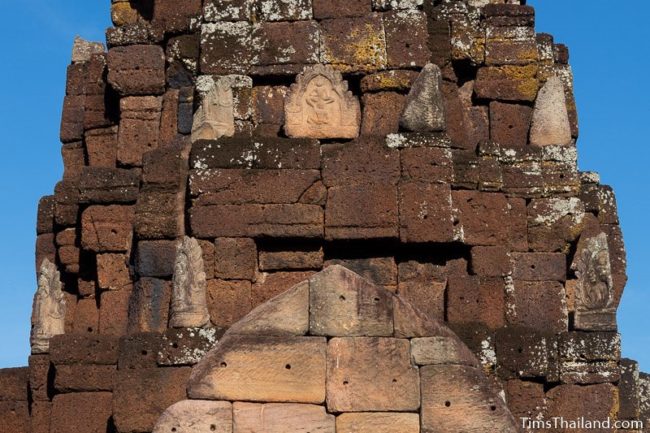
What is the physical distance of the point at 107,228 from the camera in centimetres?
2189

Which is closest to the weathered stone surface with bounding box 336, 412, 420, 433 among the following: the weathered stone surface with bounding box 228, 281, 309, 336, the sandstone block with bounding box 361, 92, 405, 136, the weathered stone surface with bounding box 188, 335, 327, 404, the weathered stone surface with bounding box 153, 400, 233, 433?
the weathered stone surface with bounding box 188, 335, 327, 404

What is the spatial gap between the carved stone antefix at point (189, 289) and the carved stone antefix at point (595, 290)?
448 centimetres

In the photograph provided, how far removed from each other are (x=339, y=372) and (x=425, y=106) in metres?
5.84

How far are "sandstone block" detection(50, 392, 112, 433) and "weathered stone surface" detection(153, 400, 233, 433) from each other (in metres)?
5.37

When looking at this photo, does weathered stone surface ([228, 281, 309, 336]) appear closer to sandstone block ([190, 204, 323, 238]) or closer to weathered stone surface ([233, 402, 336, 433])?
weathered stone surface ([233, 402, 336, 433])

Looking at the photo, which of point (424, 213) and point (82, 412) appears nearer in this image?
point (424, 213)

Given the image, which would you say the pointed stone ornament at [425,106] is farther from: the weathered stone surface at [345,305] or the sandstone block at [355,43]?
the weathered stone surface at [345,305]

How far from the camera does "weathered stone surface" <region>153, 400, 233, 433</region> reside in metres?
15.0

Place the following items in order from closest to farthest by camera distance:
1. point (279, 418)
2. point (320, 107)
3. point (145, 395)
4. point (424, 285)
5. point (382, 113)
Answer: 1. point (279, 418)
2. point (145, 395)
3. point (424, 285)
4. point (320, 107)
5. point (382, 113)

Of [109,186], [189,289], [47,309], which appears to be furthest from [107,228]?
[189,289]

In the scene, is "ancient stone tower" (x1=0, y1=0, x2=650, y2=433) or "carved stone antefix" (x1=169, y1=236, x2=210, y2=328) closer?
"carved stone antefix" (x1=169, y1=236, x2=210, y2=328)

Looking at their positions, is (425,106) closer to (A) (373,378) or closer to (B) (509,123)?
(B) (509,123)

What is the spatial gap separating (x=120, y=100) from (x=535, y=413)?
717 cm

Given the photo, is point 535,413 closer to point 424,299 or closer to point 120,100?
point 424,299
